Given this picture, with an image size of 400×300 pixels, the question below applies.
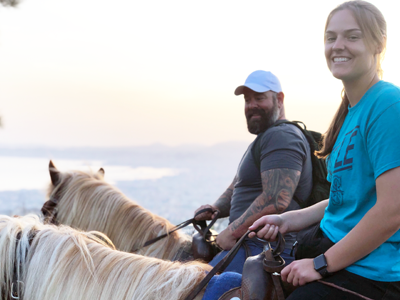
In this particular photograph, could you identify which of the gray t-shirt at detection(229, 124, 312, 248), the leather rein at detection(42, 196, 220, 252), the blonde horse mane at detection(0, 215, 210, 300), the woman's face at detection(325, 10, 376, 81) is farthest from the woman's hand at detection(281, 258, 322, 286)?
the leather rein at detection(42, 196, 220, 252)

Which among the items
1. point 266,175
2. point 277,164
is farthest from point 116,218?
point 277,164

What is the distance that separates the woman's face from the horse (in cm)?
236

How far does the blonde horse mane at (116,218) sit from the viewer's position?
3395 mm

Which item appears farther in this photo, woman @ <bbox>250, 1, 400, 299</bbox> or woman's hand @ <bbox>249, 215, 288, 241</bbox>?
woman's hand @ <bbox>249, 215, 288, 241</bbox>

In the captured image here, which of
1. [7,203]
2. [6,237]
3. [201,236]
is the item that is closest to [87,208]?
[201,236]

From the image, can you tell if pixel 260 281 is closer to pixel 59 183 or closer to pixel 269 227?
pixel 269 227

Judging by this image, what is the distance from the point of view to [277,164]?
2.92 metres

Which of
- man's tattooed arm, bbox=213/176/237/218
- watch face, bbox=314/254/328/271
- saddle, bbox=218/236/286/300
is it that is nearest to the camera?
watch face, bbox=314/254/328/271

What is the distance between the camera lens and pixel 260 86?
3496 mm

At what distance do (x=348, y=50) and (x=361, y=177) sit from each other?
536 millimetres

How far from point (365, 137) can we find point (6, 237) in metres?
1.69

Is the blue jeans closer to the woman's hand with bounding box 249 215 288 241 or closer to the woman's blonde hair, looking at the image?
the woman's hand with bounding box 249 215 288 241

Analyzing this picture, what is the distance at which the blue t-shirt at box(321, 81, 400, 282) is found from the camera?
1.36m

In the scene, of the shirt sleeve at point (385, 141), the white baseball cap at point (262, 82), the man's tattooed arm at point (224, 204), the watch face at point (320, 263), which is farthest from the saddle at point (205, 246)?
the shirt sleeve at point (385, 141)
